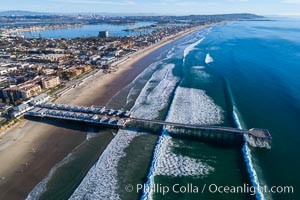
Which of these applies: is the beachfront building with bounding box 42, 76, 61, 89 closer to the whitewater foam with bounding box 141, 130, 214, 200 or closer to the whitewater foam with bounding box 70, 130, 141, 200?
the whitewater foam with bounding box 70, 130, 141, 200

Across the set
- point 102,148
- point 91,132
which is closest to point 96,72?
point 91,132

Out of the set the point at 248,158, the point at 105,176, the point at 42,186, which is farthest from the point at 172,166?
the point at 42,186

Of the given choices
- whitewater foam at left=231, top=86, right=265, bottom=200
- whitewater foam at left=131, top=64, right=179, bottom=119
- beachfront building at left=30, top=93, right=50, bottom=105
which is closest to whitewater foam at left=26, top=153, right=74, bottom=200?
whitewater foam at left=131, top=64, right=179, bottom=119

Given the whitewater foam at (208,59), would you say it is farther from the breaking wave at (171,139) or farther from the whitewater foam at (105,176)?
the whitewater foam at (105,176)

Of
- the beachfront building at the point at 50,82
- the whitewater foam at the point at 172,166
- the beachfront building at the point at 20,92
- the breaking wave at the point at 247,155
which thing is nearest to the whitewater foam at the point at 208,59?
the breaking wave at the point at 247,155

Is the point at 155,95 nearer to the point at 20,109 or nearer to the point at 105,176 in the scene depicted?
the point at 20,109
